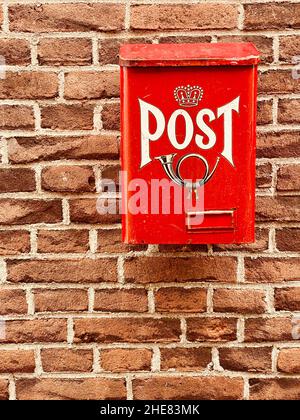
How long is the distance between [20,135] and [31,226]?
10.7 inches

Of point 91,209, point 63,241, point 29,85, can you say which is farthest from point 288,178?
point 29,85

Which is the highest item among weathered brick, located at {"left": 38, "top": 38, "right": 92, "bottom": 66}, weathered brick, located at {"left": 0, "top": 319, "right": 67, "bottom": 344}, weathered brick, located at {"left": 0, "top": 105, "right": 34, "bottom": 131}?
weathered brick, located at {"left": 38, "top": 38, "right": 92, "bottom": 66}

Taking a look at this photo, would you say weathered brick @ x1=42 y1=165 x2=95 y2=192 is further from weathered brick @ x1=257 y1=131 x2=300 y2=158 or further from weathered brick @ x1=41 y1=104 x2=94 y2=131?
weathered brick @ x1=257 y1=131 x2=300 y2=158

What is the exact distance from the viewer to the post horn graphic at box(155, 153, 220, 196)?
137 cm

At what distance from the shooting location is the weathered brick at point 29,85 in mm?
1627

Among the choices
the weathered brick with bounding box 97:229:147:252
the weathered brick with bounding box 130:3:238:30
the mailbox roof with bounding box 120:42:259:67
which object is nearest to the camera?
the mailbox roof with bounding box 120:42:259:67

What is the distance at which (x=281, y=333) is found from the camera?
5.71 ft

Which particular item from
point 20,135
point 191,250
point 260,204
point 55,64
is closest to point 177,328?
point 191,250

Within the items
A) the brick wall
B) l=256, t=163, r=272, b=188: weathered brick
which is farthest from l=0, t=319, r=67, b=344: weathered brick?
l=256, t=163, r=272, b=188: weathered brick

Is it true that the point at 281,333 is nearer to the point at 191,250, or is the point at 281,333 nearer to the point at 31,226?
the point at 191,250

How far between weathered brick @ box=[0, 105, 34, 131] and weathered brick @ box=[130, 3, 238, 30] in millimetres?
394

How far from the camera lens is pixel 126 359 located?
175cm

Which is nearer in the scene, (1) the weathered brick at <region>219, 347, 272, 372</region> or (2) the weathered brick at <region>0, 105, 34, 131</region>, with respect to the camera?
(2) the weathered brick at <region>0, 105, 34, 131</region>

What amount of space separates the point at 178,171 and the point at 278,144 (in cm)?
43
